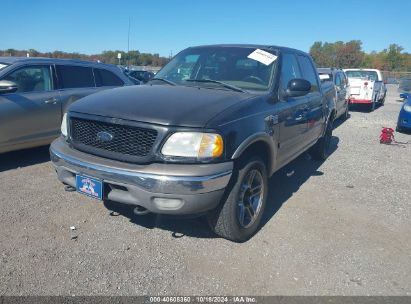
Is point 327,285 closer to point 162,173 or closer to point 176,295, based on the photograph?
Answer: point 176,295

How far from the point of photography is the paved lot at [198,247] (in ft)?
9.36

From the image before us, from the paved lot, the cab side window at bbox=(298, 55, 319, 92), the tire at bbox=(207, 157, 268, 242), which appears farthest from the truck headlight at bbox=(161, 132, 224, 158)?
the cab side window at bbox=(298, 55, 319, 92)

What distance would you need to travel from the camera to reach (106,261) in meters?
3.11

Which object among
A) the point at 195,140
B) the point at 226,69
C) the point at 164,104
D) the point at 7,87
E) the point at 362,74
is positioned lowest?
the point at 195,140

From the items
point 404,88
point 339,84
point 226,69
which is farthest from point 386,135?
point 226,69

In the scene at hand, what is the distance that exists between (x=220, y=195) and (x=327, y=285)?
44.3 inches

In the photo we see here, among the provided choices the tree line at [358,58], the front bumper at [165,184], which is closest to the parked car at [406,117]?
the front bumper at [165,184]

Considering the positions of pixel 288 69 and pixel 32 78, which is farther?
pixel 32 78

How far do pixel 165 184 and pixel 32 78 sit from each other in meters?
3.92

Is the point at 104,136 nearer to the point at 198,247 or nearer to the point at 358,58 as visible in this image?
the point at 198,247

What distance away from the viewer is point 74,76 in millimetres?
6203

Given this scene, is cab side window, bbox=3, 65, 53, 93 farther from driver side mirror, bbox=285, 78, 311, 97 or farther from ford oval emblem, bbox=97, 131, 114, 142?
driver side mirror, bbox=285, 78, 311, 97

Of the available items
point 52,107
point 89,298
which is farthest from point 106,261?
point 52,107

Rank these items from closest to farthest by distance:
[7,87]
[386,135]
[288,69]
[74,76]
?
1. [288,69]
2. [7,87]
3. [74,76]
4. [386,135]
